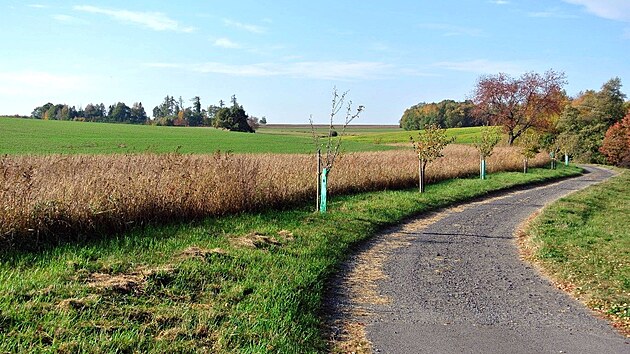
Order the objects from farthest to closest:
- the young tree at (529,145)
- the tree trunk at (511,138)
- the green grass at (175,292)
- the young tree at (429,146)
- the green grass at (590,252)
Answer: the tree trunk at (511,138) < the young tree at (529,145) < the young tree at (429,146) < the green grass at (590,252) < the green grass at (175,292)

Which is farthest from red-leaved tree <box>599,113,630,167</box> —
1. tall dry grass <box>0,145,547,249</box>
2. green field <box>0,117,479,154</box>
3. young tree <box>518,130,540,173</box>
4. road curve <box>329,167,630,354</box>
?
road curve <box>329,167,630,354</box>

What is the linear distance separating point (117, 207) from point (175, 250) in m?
1.95

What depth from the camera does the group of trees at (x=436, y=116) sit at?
334 ft

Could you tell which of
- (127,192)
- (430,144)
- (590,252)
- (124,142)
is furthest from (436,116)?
(127,192)

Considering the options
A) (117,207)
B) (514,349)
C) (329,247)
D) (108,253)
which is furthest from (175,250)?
(514,349)

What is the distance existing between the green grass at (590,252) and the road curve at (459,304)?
1.15ft

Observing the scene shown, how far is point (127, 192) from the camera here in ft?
32.1

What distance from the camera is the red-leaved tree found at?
60.9m

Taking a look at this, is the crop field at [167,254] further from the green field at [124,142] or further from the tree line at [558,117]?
the tree line at [558,117]

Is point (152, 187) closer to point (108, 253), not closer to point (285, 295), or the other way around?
point (108, 253)

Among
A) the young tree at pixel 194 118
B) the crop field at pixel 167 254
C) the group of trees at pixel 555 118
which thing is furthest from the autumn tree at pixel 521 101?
the young tree at pixel 194 118

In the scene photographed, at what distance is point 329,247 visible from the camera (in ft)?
31.0

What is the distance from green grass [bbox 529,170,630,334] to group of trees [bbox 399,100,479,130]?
85063 mm

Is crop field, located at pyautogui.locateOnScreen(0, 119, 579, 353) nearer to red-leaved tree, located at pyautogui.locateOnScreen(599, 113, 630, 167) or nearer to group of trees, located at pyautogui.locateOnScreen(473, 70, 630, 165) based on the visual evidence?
group of trees, located at pyautogui.locateOnScreen(473, 70, 630, 165)
